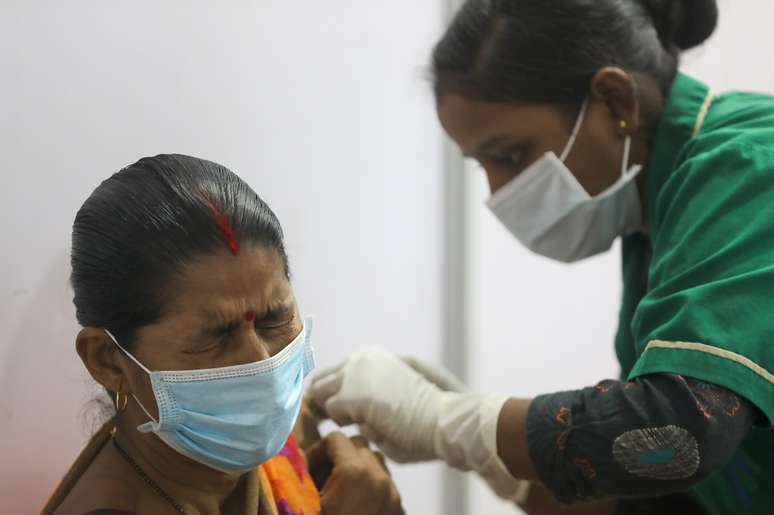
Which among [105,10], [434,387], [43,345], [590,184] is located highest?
[105,10]

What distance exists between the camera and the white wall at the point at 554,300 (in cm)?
189

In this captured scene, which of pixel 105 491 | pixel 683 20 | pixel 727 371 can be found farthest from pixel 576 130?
pixel 105 491

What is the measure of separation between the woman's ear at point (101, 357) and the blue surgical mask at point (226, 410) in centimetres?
2

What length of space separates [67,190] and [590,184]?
750mm

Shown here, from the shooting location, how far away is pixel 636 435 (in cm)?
98

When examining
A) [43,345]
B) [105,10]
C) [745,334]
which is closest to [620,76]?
[745,334]

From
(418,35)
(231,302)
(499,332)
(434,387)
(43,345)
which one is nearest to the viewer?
(231,302)

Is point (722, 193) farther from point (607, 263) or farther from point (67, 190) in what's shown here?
point (607, 263)

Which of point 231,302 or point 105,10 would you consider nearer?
point 231,302

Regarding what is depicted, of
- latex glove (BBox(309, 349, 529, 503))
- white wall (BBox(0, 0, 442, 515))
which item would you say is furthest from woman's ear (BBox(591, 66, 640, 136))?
latex glove (BBox(309, 349, 529, 503))

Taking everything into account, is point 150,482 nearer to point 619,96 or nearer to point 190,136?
point 190,136

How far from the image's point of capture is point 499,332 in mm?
1920

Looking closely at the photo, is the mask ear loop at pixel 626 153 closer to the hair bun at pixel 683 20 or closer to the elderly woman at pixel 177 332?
→ the hair bun at pixel 683 20

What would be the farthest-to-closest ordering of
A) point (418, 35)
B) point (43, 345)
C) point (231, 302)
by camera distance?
point (418, 35), point (43, 345), point (231, 302)
